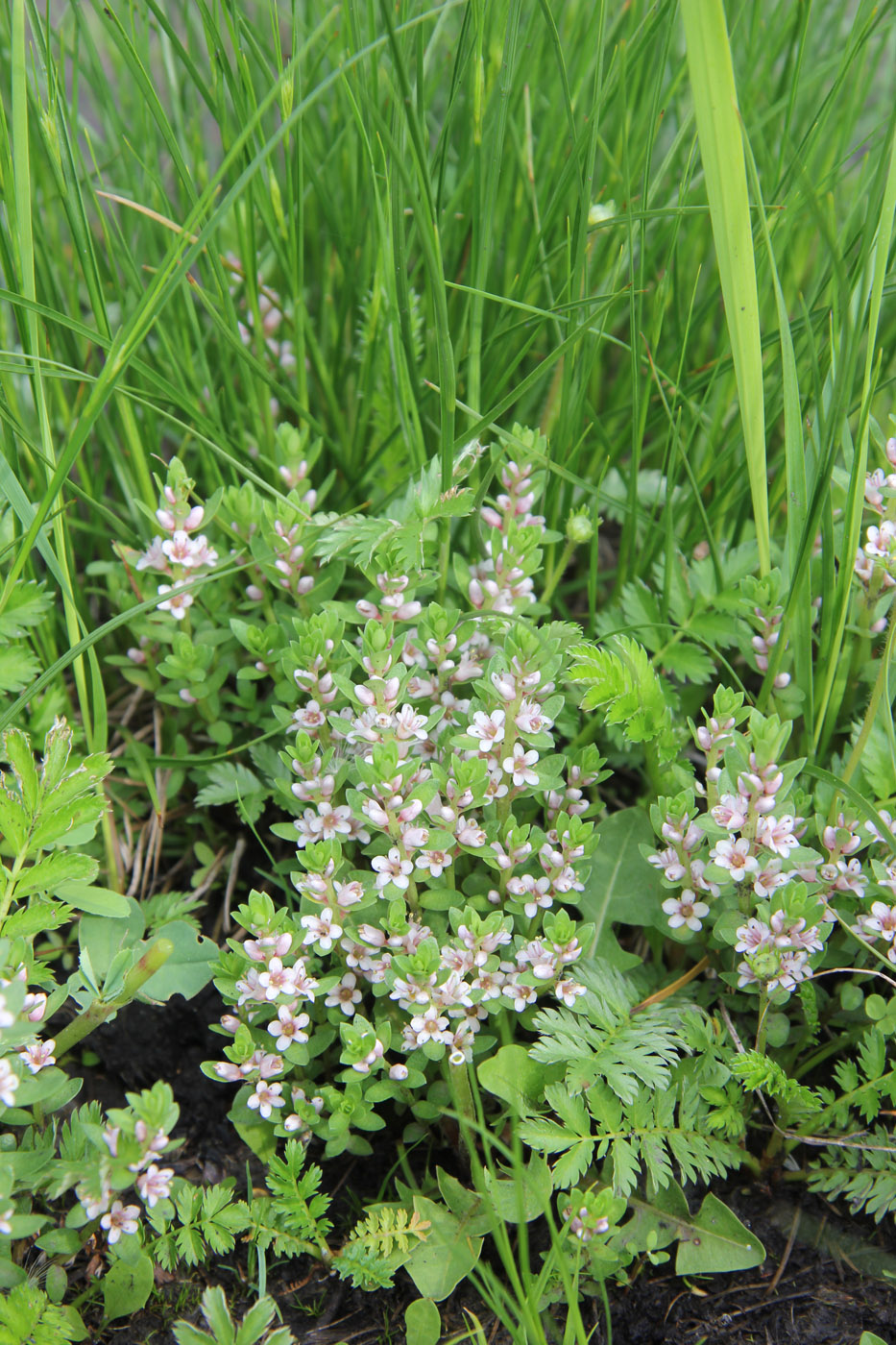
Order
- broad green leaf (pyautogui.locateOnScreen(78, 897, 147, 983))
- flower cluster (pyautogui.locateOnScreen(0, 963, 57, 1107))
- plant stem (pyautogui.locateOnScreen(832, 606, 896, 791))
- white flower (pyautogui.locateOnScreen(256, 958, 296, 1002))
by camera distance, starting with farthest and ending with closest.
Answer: broad green leaf (pyautogui.locateOnScreen(78, 897, 147, 983)) → plant stem (pyautogui.locateOnScreen(832, 606, 896, 791)) → white flower (pyautogui.locateOnScreen(256, 958, 296, 1002)) → flower cluster (pyautogui.locateOnScreen(0, 963, 57, 1107))

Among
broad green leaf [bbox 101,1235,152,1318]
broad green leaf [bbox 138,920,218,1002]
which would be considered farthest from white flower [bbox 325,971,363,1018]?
broad green leaf [bbox 101,1235,152,1318]

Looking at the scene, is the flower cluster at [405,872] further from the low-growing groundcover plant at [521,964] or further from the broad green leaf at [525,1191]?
the broad green leaf at [525,1191]

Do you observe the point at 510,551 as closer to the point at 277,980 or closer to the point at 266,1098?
the point at 277,980

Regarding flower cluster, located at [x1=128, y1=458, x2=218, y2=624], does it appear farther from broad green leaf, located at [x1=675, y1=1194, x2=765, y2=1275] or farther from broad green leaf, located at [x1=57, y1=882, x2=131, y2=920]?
broad green leaf, located at [x1=675, y1=1194, x2=765, y2=1275]

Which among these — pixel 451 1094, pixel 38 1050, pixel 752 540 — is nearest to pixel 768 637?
pixel 752 540

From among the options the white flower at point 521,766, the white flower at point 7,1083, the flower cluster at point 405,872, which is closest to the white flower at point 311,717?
the flower cluster at point 405,872

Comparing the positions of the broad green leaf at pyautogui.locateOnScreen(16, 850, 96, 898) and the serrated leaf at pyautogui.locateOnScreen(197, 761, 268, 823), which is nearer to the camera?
the broad green leaf at pyautogui.locateOnScreen(16, 850, 96, 898)

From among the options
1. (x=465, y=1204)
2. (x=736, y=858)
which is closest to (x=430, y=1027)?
(x=465, y=1204)
